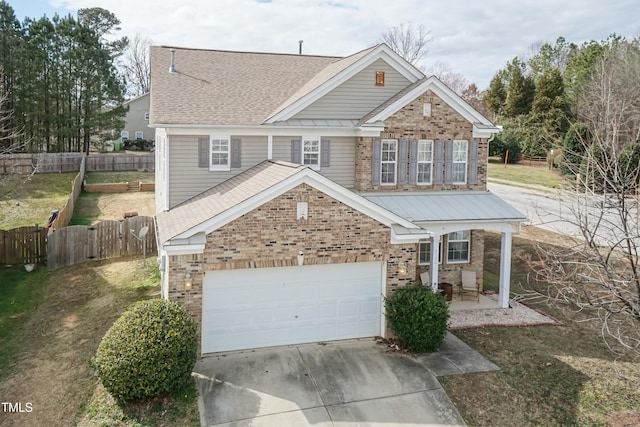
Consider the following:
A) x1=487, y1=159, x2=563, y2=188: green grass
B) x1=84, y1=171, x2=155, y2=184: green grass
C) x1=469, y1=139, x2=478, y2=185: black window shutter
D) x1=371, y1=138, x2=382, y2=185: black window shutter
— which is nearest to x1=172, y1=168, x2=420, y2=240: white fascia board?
x1=371, y1=138, x2=382, y2=185: black window shutter

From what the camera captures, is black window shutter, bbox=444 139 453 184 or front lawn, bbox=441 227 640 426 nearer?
front lawn, bbox=441 227 640 426

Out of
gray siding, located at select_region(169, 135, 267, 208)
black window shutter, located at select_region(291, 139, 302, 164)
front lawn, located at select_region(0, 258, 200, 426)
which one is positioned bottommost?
front lawn, located at select_region(0, 258, 200, 426)

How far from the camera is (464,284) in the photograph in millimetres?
16969

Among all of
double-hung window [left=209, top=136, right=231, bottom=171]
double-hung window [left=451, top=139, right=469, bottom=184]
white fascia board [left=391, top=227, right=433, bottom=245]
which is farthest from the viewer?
double-hung window [left=451, top=139, right=469, bottom=184]

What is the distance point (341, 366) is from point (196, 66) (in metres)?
13.6

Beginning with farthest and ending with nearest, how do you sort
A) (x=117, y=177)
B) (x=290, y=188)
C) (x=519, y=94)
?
(x=519, y=94)
(x=117, y=177)
(x=290, y=188)

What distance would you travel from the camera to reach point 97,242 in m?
20.5

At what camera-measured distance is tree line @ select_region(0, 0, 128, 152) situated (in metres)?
38.5

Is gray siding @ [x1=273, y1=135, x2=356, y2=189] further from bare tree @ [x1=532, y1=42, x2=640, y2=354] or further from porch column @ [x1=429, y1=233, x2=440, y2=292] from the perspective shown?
bare tree @ [x1=532, y1=42, x2=640, y2=354]

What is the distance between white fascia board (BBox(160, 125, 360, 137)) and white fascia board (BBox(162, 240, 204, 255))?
17.7 ft

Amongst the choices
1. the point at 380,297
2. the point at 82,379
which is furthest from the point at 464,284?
the point at 82,379

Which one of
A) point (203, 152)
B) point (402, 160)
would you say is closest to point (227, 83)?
point (203, 152)

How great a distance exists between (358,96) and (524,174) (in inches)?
1174

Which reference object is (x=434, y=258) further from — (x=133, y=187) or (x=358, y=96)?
(x=133, y=187)
